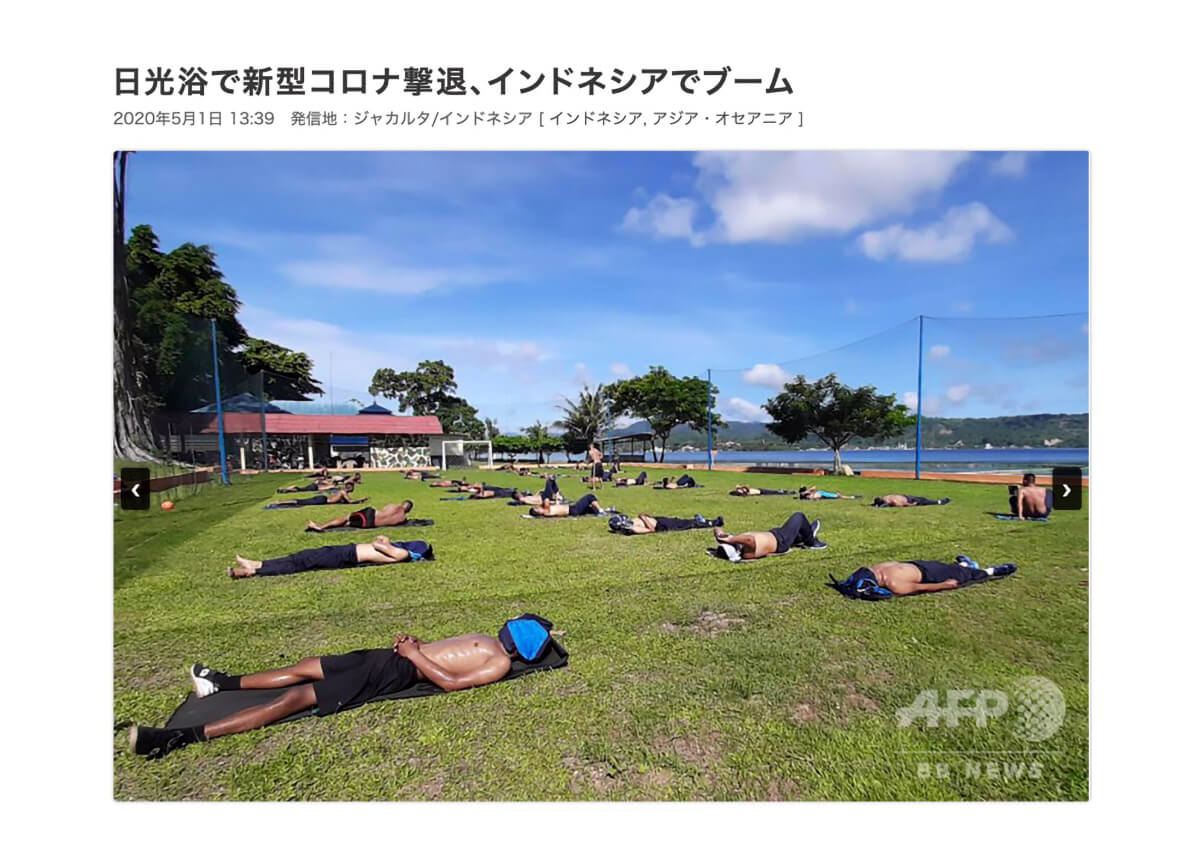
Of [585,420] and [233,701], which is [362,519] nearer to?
[233,701]

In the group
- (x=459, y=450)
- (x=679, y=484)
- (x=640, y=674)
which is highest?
(x=459, y=450)

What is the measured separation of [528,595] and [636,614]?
1.09 m

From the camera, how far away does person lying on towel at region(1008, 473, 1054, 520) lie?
8086mm

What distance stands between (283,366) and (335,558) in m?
34.3

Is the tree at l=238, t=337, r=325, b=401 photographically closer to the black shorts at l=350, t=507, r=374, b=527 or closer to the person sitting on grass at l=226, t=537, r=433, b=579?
the black shorts at l=350, t=507, r=374, b=527

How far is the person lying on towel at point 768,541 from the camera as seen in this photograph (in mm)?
5867

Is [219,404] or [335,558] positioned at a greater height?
[219,404]

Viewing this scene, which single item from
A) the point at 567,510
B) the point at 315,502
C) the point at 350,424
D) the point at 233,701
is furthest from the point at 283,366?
A: the point at 233,701

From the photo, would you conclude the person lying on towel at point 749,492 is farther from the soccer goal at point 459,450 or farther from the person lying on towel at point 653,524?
the soccer goal at point 459,450

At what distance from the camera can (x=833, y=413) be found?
78.5ft

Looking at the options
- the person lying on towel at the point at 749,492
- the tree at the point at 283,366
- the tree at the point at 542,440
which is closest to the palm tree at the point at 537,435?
the tree at the point at 542,440

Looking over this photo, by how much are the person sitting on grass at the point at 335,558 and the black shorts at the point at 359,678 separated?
124 inches

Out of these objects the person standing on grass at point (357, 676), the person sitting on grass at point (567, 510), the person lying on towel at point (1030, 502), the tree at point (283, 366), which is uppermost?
the tree at point (283, 366)
